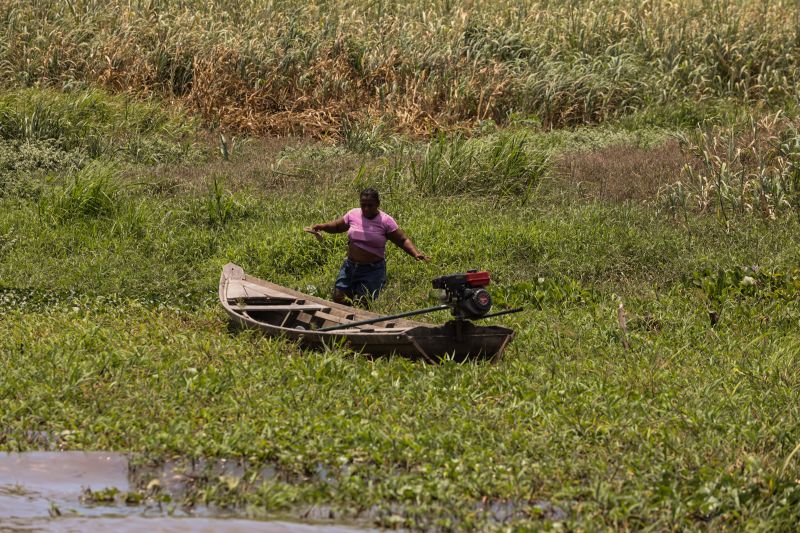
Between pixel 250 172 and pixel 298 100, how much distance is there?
12.3ft

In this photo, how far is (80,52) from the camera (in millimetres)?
19562

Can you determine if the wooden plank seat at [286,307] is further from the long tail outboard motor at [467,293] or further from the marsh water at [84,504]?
the marsh water at [84,504]

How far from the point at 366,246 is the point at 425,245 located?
6.43 feet

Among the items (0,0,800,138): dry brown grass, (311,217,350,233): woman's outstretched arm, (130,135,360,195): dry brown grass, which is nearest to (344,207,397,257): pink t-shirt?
(311,217,350,233): woman's outstretched arm

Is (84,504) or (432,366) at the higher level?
(84,504)

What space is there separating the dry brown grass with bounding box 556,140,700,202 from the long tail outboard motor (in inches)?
245

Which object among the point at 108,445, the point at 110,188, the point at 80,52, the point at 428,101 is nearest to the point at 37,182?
the point at 110,188

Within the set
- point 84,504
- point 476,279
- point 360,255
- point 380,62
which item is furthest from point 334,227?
Answer: point 380,62

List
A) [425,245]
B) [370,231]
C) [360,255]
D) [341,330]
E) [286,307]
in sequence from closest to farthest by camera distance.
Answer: [341,330] → [286,307] → [370,231] → [360,255] → [425,245]

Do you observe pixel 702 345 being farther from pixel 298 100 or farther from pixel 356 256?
pixel 298 100

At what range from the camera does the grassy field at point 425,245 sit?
6898mm

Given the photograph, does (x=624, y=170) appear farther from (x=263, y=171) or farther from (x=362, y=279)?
(x=362, y=279)

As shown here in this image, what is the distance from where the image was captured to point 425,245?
43.0 feet

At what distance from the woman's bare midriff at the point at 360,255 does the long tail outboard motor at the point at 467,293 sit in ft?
7.14
